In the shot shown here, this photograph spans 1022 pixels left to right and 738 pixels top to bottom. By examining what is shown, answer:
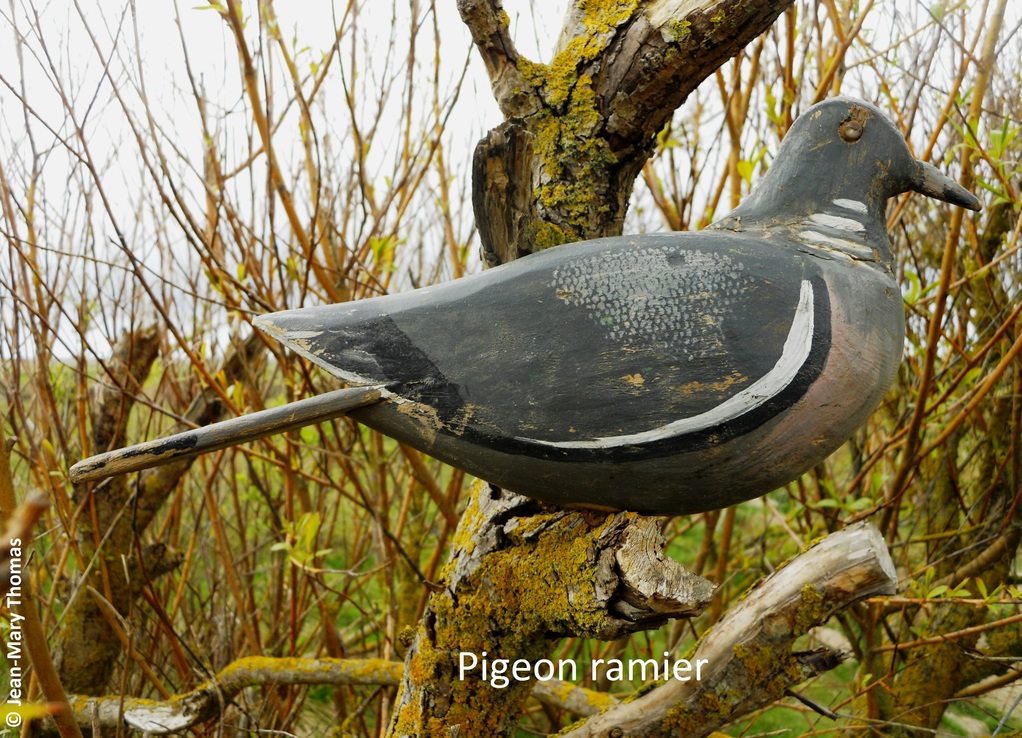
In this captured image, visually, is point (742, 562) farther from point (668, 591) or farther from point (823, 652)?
point (668, 591)

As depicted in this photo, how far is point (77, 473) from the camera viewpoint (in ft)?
2.61

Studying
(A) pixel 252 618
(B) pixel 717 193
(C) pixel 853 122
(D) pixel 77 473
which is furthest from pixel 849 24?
(A) pixel 252 618

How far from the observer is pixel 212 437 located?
81 cm

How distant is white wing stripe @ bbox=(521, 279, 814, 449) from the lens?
2.64 ft

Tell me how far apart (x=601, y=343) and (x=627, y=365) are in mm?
35

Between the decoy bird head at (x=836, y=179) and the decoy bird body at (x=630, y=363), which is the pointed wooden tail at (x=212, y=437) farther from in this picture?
the decoy bird head at (x=836, y=179)

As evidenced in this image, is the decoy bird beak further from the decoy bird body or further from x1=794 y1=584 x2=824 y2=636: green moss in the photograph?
x1=794 y1=584 x2=824 y2=636: green moss

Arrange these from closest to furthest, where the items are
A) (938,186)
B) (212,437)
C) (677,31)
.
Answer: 1. (212,437)
2. (677,31)
3. (938,186)

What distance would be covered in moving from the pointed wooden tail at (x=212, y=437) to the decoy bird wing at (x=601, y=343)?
4 cm

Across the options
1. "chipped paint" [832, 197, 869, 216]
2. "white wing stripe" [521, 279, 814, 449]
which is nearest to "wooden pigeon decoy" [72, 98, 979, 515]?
"white wing stripe" [521, 279, 814, 449]

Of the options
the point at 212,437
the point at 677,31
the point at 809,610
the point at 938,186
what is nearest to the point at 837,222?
the point at 938,186

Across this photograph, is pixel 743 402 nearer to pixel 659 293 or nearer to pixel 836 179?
pixel 659 293

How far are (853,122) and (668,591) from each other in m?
0.63

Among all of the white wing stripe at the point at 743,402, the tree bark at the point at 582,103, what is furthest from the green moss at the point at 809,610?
the tree bark at the point at 582,103
